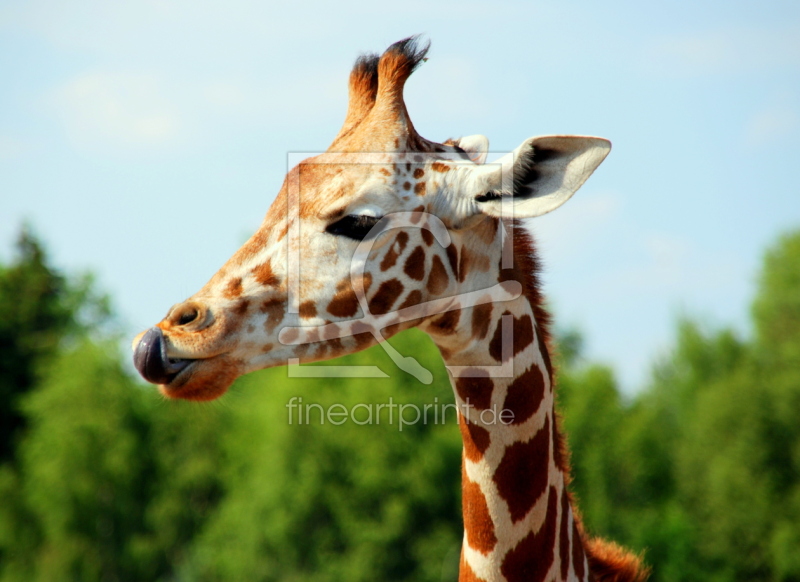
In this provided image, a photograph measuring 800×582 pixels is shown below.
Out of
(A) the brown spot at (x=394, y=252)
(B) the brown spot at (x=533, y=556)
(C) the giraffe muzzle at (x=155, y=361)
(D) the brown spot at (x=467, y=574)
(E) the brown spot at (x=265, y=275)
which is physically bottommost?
(D) the brown spot at (x=467, y=574)

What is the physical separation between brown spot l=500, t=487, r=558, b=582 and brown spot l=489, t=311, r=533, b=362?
69 centimetres

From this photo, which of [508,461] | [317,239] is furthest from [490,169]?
[508,461]

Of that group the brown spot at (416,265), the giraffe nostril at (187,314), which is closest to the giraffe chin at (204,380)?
the giraffe nostril at (187,314)

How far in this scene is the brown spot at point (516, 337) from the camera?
3.51 m

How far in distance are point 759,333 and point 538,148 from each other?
37.1m

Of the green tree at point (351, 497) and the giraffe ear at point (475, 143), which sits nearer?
the giraffe ear at point (475, 143)

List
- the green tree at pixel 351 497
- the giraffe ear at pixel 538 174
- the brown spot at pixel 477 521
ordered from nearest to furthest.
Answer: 1. the giraffe ear at pixel 538 174
2. the brown spot at pixel 477 521
3. the green tree at pixel 351 497

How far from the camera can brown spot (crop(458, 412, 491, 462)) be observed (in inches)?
136

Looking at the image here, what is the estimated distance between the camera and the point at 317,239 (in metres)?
3.32

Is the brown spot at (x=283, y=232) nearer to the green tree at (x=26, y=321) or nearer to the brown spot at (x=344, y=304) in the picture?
the brown spot at (x=344, y=304)

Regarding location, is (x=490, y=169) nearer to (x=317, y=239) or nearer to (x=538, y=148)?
(x=538, y=148)

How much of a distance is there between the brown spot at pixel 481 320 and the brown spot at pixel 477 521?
0.66 meters

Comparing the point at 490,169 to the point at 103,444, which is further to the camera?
the point at 103,444

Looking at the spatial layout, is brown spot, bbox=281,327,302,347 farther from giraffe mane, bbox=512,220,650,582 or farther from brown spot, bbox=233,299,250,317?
giraffe mane, bbox=512,220,650,582
